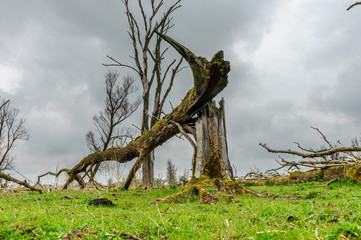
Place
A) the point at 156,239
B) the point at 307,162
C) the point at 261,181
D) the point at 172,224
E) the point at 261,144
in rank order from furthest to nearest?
the point at 261,181, the point at 307,162, the point at 261,144, the point at 172,224, the point at 156,239

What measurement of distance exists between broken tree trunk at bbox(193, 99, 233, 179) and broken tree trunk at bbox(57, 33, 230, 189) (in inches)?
22.8

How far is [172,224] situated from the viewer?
10.4ft

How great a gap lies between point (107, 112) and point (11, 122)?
12073 mm

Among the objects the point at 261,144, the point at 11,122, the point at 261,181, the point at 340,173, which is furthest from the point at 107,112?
the point at 340,173

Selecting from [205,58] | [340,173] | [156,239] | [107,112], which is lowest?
[156,239]

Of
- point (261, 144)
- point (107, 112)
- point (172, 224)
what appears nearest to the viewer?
point (172, 224)

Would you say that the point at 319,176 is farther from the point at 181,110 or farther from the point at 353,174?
the point at 181,110

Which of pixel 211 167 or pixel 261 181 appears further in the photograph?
pixel 261 181

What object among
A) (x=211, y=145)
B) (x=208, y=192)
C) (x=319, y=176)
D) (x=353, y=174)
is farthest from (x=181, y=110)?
(x=353, y=174)

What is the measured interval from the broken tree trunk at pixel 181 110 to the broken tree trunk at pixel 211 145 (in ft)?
1.90

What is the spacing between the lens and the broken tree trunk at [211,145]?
904 centimetres

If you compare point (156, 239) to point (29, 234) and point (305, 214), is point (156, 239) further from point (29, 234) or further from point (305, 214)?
point (305, 214)

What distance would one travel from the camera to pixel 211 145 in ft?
30.6

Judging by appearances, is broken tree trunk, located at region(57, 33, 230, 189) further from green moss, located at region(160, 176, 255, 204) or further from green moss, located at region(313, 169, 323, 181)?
green moss, located at region(313, 169, 323, 181)
